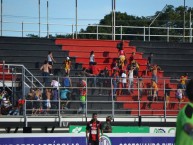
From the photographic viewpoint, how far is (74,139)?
48.6ft

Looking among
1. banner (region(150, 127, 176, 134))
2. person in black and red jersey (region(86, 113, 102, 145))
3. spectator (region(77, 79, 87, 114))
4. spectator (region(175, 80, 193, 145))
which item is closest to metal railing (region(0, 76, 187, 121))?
spectator (region(77, 79, 87, 114))

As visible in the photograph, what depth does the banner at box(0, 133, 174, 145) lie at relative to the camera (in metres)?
13.7

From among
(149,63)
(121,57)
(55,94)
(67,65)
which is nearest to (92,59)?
(121,57)

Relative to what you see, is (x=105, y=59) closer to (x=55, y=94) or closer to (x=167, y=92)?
(x=167, y=92)

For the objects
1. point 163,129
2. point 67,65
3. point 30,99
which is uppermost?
point 67,65

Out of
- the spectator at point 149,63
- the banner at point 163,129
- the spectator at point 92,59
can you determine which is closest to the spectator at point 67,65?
the spectator at point 92,59

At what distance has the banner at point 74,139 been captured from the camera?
13727 millimetres

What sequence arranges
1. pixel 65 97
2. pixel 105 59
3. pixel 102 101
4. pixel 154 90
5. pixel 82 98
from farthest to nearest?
pixel 105 59 → pixel 154 90 → pixel 102 101 → pixel 82 98 → pixel 65 97

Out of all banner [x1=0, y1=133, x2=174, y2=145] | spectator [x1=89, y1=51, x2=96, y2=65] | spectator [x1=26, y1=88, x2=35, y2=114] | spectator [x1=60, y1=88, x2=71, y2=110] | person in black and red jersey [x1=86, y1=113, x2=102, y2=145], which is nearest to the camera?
banner [x1=0, y1=133, x2=174, y2=145]

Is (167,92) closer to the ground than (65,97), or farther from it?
farther from it

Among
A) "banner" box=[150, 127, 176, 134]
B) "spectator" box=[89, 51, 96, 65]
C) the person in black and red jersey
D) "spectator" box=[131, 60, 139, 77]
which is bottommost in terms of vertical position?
"banner" box=[150, 127, 176, 134]

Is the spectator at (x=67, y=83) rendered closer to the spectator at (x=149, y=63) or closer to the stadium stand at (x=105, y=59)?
the stadium stand at (x=105, y=59)

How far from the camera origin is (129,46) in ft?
105

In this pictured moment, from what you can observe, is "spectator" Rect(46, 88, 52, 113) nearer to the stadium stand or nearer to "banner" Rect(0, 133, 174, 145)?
the stadium stand
